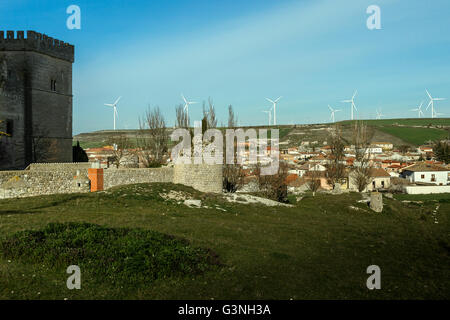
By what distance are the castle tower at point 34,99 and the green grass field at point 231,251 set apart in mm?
24696

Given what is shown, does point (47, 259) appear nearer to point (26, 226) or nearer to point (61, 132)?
point (26, 226)

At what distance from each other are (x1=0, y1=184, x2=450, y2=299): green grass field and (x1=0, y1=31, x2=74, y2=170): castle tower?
972 inches

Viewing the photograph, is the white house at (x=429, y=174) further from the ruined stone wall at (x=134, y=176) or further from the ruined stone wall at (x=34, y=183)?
the ruined stone wall at (x=34, y=183)

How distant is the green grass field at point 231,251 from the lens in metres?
10.2

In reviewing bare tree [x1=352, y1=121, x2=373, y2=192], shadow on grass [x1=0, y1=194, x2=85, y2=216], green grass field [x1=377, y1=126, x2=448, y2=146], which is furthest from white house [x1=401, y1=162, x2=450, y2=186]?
shadow on grass [x1=0, y1=194, x2=85, y2=216]

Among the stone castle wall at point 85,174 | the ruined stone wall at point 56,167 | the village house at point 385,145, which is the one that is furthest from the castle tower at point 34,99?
the village house at point 385,145

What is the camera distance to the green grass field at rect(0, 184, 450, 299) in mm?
10227

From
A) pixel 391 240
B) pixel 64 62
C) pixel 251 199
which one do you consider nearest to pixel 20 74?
pixel 64 62

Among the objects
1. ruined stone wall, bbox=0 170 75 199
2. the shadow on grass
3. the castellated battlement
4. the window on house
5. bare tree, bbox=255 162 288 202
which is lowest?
bare tree, bbox=255 162 288 202

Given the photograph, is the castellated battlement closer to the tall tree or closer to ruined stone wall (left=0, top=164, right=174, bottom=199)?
ruined stone wall (left=0, top=164, right=174, bottom=199)

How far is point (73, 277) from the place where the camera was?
10.3 m

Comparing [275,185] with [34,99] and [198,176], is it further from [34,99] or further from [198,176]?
[34,99]

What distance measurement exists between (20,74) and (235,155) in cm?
2847

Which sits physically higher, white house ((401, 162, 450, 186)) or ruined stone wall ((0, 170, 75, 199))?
ruined stone wall ((0, 170, 75, 199))
